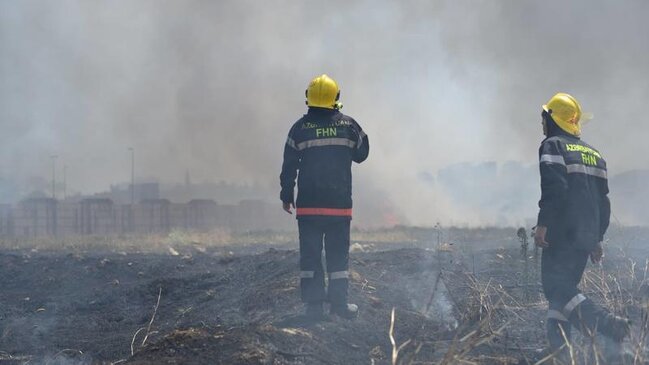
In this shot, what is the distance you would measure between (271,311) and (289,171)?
114 cm

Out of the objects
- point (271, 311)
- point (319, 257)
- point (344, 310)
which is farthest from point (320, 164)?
point (271, 311)

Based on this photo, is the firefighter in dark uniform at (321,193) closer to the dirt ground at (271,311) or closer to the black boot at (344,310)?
the black boot at (344,310)

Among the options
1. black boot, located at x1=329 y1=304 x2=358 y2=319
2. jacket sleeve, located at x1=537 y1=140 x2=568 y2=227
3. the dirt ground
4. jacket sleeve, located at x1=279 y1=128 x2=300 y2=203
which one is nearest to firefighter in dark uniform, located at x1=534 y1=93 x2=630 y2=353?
jacket sleeve, located at x1=537 y1=140 x2=568 y2=227

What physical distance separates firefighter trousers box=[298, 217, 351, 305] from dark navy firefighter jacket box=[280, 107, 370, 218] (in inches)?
2.9

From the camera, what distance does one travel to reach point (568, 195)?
416cm

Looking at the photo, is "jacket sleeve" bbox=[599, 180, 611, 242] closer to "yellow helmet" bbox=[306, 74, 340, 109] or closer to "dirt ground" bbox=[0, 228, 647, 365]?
"dirt ground" bbox=[0, 228, 647, 365]

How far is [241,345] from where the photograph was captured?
12.3 feet

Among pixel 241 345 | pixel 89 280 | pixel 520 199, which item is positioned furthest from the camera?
pixel 520 199

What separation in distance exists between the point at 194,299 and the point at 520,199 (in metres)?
23.0

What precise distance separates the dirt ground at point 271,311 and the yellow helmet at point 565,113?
92 cm

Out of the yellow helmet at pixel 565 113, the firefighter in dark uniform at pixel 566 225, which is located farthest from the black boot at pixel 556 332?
the yellow helmet at pixel 565 113

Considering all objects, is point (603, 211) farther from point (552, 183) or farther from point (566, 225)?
point (552, 183)

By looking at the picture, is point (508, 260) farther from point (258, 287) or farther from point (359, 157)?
point (359, 157)

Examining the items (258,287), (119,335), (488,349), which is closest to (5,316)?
(119,335)
